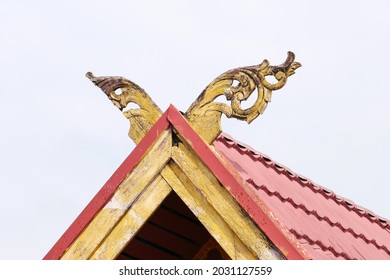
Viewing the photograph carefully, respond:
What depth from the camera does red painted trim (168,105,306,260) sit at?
6.67 m

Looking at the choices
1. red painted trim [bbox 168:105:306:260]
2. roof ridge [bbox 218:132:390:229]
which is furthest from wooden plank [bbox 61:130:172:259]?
roof ridge [bbox 218:132:390:229]

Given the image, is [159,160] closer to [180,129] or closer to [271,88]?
[180,129]

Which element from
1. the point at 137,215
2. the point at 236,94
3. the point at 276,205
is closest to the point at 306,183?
the point at 276,205

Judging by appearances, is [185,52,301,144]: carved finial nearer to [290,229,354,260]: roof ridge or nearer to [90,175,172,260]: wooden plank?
[90,175,172,260]: wooden plank

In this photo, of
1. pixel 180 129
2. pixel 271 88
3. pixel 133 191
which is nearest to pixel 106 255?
pixel 133 191

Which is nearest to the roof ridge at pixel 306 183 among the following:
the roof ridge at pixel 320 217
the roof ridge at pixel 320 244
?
the roof ridge at pixel 320 217

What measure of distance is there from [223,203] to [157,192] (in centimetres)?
41

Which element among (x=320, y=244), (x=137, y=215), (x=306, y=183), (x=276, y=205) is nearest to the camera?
(x=137, y=215)

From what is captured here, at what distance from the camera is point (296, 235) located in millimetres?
7398

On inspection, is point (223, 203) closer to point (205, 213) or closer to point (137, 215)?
point (205, 213)

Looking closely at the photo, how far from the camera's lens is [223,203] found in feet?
22.6

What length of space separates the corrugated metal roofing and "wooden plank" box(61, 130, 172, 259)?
0.65 m

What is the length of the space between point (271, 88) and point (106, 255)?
4.26 feet
